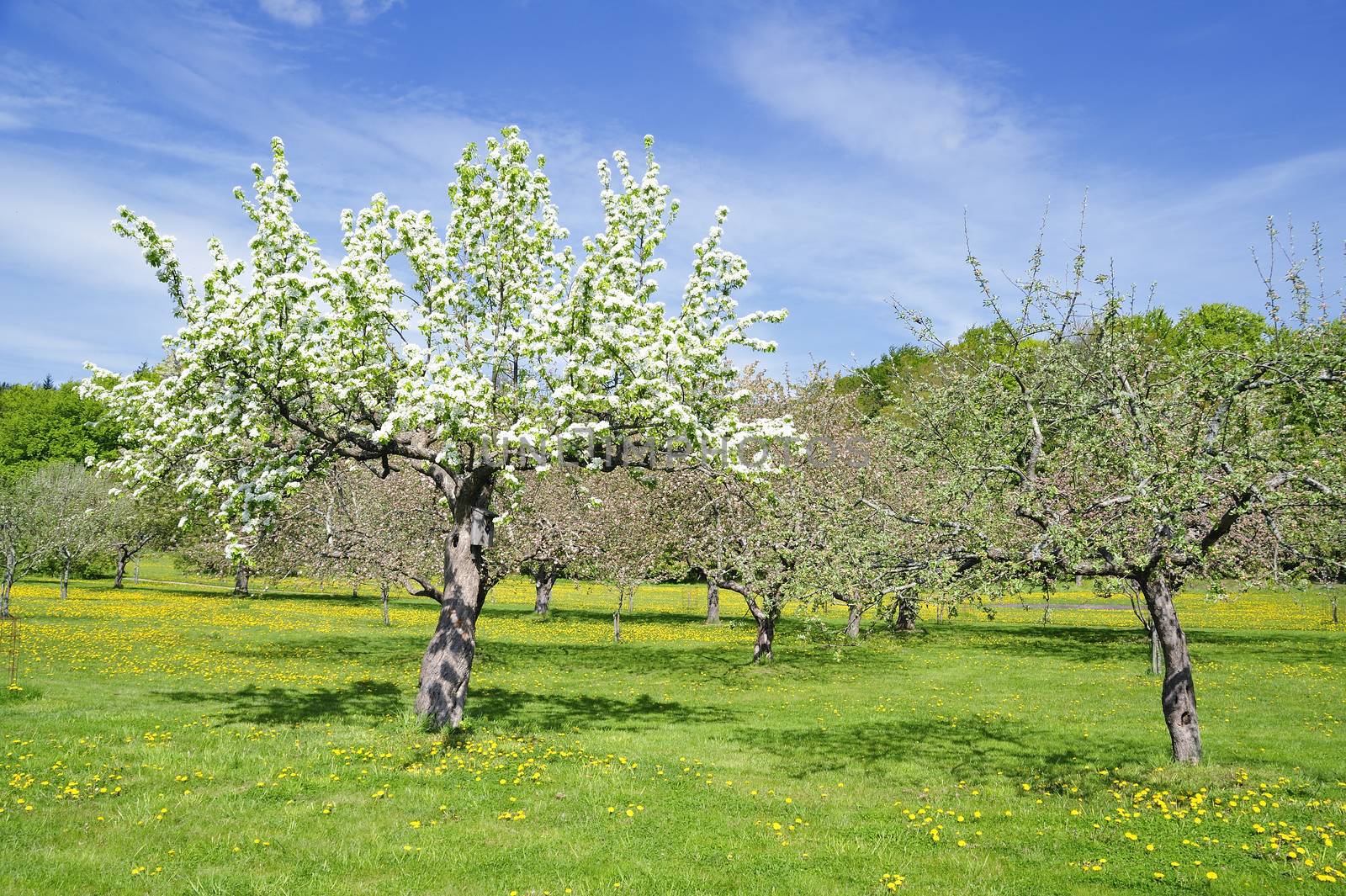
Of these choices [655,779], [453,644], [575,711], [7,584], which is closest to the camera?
[655,779]

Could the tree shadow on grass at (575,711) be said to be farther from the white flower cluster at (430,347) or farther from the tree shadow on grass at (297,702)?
the white flower cluster at (430,347)

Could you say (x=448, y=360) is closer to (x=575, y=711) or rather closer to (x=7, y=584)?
(x=575, y=711)

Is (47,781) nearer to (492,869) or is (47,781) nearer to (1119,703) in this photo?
(492,869)

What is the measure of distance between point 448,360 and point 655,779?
316 inches

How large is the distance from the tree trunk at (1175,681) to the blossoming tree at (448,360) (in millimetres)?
7698

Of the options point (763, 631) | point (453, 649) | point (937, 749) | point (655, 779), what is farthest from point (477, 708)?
point (763, 631)

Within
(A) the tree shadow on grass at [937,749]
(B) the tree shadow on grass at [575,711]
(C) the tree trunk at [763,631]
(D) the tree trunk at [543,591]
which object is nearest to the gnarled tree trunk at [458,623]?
(B) the tree shadow on grass at [575,711]

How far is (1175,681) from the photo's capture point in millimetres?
14258

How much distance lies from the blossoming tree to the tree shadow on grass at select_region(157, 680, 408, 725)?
11.9 ft

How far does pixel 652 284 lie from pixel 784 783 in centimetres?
957

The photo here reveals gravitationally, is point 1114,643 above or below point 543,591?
above

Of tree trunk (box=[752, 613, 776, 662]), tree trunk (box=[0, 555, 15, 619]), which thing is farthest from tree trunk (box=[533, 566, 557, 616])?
tree trunk (box=[0, 555, 15, 619])

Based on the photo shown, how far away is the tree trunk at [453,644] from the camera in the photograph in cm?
1686

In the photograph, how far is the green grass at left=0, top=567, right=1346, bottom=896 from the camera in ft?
31.5
